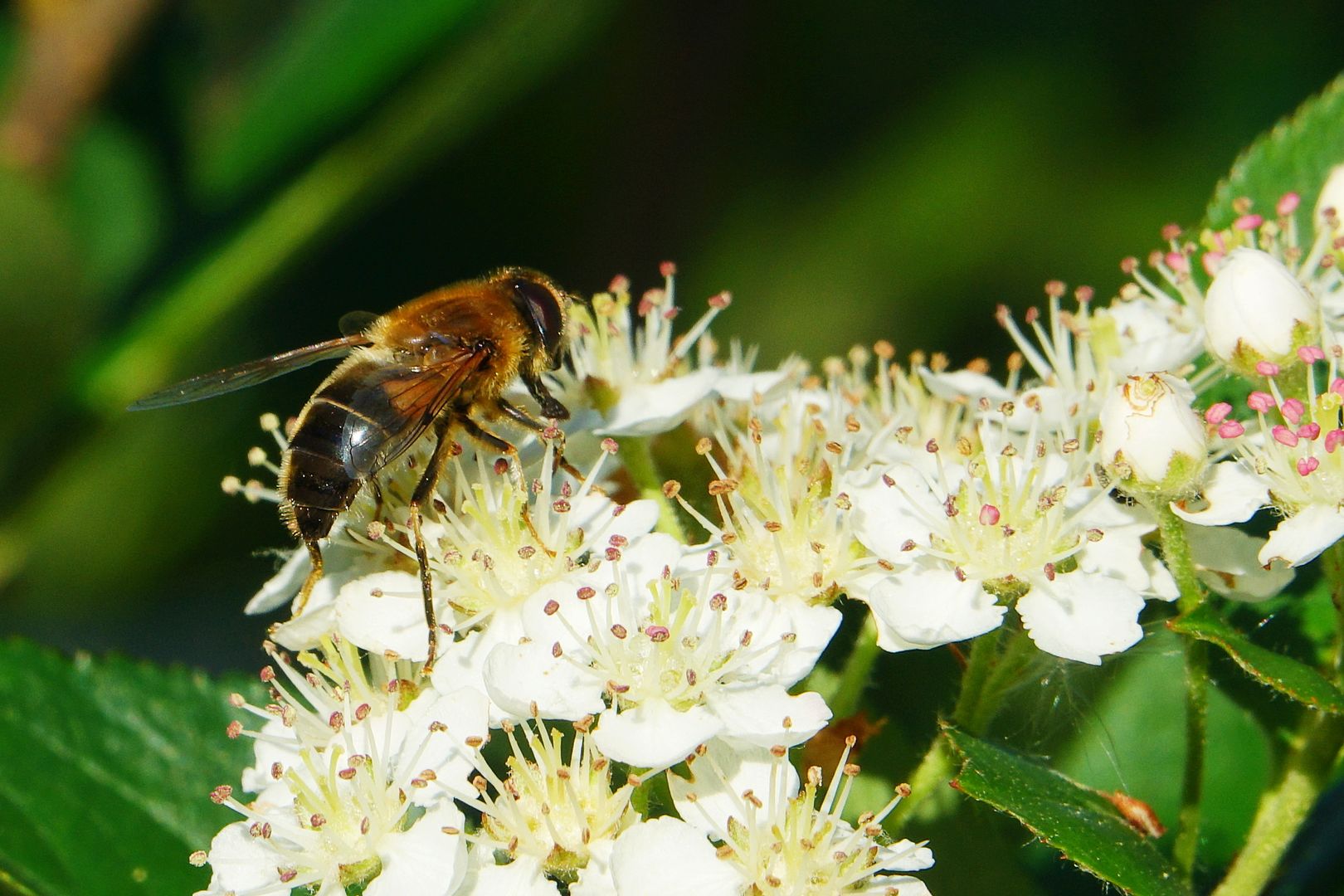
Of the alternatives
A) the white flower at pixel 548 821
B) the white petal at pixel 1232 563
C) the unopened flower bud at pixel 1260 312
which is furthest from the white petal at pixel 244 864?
the unopened flower bud at pixel 1260 312

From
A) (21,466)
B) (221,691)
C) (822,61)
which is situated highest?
(822,61)

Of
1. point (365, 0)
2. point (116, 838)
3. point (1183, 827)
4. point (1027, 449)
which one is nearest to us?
point (1183, 827)

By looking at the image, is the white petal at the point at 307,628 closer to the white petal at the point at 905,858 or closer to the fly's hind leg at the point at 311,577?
the fly's hind leg at the point at 311,577

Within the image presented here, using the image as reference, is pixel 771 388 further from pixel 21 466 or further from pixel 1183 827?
pixel 21 466

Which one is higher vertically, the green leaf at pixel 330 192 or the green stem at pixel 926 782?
the green leaf at pixel 330 192

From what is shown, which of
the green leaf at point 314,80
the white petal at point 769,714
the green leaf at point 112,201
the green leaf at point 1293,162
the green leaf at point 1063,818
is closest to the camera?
the green leaf at point 1063,818

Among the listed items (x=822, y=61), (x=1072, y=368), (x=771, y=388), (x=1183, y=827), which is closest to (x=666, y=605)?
(x=771, y=388)

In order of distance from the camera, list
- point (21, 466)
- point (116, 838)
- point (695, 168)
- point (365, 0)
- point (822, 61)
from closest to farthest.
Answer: point (116, 838), point (21, 466), point (365, 0), point (695, 168), point (822, 61)
